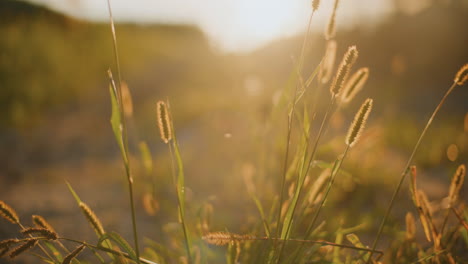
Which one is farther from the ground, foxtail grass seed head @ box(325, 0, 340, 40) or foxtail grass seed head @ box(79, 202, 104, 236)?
foxtail grass seed head @ box(325, 0, 340, 40)

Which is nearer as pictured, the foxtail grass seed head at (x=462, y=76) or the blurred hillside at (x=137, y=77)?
the foxtail grass seed head at (x=462, y=76)

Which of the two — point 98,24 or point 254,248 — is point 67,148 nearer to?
point 254,248

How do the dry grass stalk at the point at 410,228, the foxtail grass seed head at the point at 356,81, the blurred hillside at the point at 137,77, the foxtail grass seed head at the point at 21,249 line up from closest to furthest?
the foxtail grass seed head at the point at 21,249
the foxtail grass seed head at the point at 356,81
the dry grass stalk at the point at 410,228
the blurred hillside at the point at 137,77

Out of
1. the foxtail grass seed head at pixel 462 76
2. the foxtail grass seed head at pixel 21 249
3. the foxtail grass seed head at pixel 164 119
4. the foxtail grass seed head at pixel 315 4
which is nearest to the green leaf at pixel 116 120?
the foxtail grass seed head at pixel 164 119

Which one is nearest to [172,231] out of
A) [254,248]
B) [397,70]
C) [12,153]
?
[254,248]

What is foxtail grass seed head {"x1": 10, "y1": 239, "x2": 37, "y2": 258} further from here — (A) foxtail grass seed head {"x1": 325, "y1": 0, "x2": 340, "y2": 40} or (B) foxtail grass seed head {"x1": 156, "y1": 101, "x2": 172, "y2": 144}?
(A) foxtail grass seed head {"x1": 325, "y1": 0, "x2": 340, "y2": 40}

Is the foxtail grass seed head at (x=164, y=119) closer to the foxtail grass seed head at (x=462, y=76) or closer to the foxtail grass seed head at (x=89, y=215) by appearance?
the foxtail grass seed head at (x=89, y=215)

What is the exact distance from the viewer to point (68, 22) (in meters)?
8.12

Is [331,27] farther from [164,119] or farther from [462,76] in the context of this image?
[164,119]

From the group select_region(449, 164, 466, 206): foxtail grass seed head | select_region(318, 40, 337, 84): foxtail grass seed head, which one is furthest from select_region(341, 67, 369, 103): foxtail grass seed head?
select_region(449, 164, 466, 206): foxtail grass seed head

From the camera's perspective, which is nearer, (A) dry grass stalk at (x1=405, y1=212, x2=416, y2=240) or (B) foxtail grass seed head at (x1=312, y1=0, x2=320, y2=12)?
(B) foxtail grass seed head at (x1=312, y1=0, x2=320, y2=12)

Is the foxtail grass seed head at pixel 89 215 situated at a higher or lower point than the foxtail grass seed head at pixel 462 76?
lower

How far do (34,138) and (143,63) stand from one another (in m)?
6.58

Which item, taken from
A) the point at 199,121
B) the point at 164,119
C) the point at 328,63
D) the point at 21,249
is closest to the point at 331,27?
the point at 328,63
